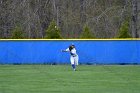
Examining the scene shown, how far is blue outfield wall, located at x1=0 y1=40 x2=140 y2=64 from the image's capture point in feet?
118

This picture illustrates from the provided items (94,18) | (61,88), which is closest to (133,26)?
(94,18)

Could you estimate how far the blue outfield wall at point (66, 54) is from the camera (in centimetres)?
3591

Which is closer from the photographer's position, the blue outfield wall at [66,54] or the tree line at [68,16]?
the blue outfield wall at [66,54]

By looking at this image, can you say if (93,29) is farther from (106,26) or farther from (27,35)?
(27,35)

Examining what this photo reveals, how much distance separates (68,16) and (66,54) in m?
16.1

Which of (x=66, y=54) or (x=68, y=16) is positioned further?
(x=68, y=16)

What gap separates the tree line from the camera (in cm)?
4909

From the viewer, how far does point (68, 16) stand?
170 feet

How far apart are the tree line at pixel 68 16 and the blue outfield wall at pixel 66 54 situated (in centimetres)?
1188

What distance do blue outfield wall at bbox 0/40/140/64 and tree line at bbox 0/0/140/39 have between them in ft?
39.0

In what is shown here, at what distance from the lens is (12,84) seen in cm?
1939

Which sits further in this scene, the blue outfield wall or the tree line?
the tree line

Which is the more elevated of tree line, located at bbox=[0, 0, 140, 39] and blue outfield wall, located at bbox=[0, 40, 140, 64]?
tree line, located at bbox=[0, 0, 140, 39]

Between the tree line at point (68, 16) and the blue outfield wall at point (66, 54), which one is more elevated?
the tree line at point (68, 16)
